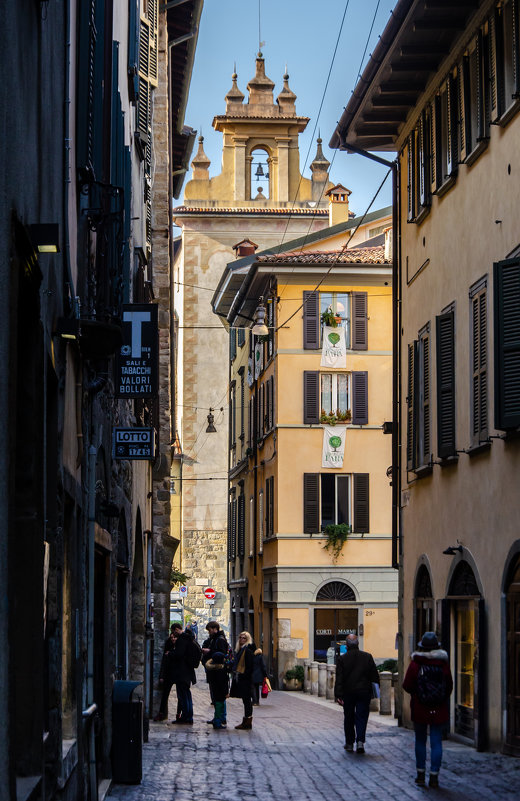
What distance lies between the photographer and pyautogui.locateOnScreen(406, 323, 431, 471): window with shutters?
2189 centimetres

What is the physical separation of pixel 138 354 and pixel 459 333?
6.91 meters

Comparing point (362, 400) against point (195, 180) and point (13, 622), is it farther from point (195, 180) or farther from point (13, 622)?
point (13, 622)

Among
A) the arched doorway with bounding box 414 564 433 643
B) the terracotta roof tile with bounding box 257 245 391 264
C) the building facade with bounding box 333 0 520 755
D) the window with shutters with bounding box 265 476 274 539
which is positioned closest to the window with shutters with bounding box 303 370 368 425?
the window with shutters with bounding box 265 476 274 539

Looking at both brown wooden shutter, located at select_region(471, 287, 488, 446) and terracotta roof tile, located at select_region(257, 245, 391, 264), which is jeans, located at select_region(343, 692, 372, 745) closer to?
brown wooden shutter, located at select_region(471, 287, 488, 446)

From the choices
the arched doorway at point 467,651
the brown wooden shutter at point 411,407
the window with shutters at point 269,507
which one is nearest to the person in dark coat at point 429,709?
the arched doorway at point 467,651

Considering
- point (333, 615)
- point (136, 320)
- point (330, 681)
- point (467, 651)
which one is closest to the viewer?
point (136, 320)

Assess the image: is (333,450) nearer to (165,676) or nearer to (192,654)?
(165,676)

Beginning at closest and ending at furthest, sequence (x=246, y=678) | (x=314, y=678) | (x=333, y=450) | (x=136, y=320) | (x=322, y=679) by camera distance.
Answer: (x=136, y=320) → (x=246, y=678) → (x=322, y=679) → (x=314, y=678) → (x=333, y=450)

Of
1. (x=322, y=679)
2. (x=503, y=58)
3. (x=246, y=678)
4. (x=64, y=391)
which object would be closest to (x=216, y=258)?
(x=322, y=679)

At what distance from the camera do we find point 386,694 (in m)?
26.5

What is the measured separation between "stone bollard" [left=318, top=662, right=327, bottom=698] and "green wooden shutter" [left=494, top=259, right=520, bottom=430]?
1913 centimetres

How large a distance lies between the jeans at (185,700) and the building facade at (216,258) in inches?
1725

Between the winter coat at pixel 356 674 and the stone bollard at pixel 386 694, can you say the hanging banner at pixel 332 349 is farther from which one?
the winter coat at pixel 356 674

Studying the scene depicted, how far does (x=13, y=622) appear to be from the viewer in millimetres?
→ 5602
